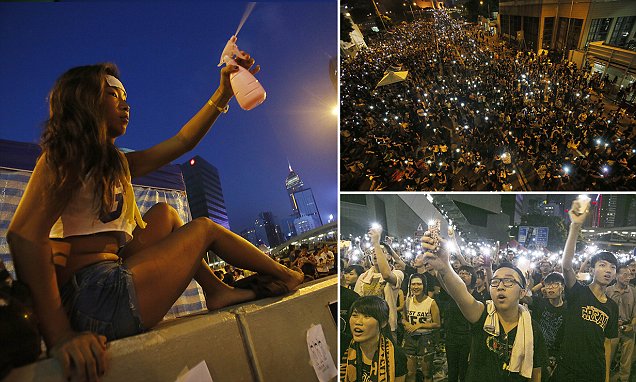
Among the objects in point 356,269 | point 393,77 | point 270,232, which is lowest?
point 270,232

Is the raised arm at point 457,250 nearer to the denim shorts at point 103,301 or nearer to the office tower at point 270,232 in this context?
the denim shorts at point 103,301

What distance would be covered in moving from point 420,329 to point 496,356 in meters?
0.55

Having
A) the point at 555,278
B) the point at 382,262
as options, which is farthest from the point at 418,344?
the point at 555,278

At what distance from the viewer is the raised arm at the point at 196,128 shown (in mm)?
1525

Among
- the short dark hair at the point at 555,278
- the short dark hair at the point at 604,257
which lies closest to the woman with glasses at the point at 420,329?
the short dark hair at the point at 555,278

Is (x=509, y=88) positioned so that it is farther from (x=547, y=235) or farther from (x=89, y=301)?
(x=89, y=301)

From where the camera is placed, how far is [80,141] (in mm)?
1094

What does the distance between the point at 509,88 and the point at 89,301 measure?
253cm

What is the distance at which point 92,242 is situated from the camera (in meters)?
1.16

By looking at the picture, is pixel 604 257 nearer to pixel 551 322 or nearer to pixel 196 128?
pixel 551 322

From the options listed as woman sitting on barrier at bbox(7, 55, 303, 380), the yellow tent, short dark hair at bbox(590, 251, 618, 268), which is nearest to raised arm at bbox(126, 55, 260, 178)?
woman sitting on barrier at bbox(7, 55, 303, 380)

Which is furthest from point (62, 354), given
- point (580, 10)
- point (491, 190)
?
point (580, 10)

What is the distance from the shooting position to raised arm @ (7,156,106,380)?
3.04ft

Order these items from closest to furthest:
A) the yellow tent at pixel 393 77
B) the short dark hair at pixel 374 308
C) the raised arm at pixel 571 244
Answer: the yellow tent at pixel 393 77, the raised arm at pixel 571 244, the short dark hair at pixel 374 308
